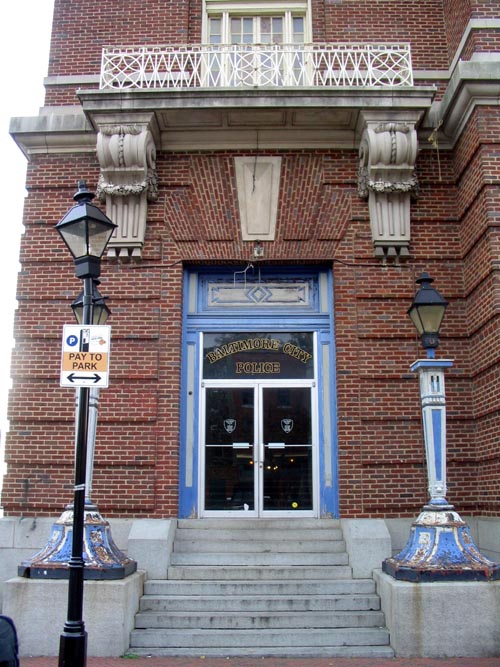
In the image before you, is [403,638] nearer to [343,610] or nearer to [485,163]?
[343,610]

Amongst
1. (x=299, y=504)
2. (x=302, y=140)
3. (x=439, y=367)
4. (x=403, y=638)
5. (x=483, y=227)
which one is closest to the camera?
(x=403, y=638)

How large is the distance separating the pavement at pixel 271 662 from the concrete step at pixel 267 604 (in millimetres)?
869

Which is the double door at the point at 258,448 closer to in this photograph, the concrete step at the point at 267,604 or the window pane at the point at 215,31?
the concrete step at the point at 267,604

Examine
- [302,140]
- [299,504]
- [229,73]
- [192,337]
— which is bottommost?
[299,504]

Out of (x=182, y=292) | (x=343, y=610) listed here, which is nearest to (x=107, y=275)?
(x=182, y=292)

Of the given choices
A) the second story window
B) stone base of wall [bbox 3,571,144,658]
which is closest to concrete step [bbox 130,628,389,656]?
stone base of wall [bbox 3,571,144,658]

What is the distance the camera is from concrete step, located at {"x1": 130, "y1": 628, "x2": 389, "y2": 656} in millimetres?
7617

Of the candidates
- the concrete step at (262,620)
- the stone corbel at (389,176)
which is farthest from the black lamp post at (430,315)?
the concrete step at (262,620)

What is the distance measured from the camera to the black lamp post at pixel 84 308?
5.62m

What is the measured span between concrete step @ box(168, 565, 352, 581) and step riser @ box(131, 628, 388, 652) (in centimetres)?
116

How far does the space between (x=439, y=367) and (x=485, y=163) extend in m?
3.38

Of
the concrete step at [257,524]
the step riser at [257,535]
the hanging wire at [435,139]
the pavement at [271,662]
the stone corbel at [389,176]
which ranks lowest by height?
the pavement at [271,662]

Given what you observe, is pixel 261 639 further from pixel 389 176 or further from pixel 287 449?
pixel 389 176

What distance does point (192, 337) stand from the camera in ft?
35.3
